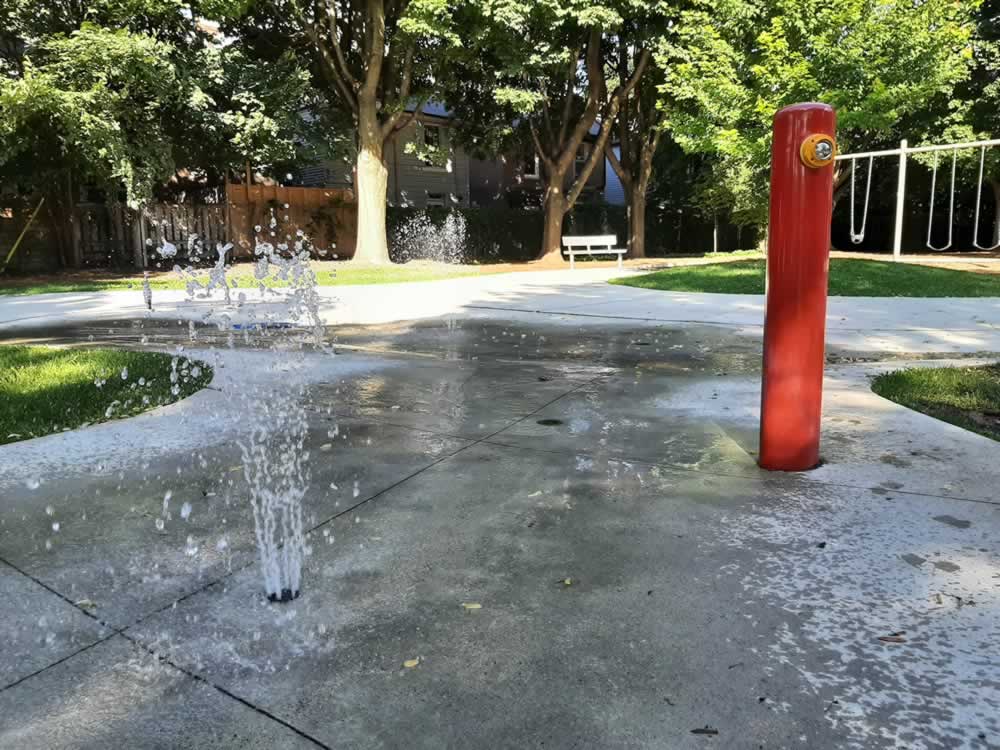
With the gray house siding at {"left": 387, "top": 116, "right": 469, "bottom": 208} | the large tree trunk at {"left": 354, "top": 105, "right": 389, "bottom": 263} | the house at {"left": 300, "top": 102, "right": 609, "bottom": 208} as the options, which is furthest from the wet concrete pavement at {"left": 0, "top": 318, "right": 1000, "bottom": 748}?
the gray house siding at {"left": 387, "top": 116, "right": 469, "bottom": 208}

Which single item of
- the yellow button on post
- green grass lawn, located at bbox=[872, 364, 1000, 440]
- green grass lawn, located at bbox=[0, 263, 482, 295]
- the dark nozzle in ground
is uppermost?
the yellow button on post

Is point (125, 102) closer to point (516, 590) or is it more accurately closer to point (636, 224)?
point (636, 224)

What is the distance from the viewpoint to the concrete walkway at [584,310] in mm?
7863

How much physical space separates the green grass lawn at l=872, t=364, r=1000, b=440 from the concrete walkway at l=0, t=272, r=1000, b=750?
0.98ft

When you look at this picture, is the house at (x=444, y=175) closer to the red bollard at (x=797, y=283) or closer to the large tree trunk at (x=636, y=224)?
the large tree trunk at (x=636, y=224)

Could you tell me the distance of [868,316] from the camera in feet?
A: 29.8

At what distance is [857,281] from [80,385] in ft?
36.9

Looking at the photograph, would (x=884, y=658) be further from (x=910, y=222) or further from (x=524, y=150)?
(x=910, y=222)

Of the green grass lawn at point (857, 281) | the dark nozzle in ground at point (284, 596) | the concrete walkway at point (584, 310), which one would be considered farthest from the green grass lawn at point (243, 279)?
the dark nozzle in ground at point (284, 596)

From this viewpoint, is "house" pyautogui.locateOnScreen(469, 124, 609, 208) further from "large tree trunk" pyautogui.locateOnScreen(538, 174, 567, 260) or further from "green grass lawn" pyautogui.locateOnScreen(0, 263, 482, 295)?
"green grass lawn" pyautogui.locateOnScreen(0, 263, 482, 295)

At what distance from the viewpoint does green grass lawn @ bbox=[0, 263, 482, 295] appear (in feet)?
50.4

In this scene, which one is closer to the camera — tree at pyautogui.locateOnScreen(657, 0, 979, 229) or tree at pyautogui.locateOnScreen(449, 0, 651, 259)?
tree at pyautogui.locateOnScreen(657, 0, 979, 229)

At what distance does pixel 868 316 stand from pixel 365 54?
15256 mm

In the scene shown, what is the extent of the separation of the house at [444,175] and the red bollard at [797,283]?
23489 mm
